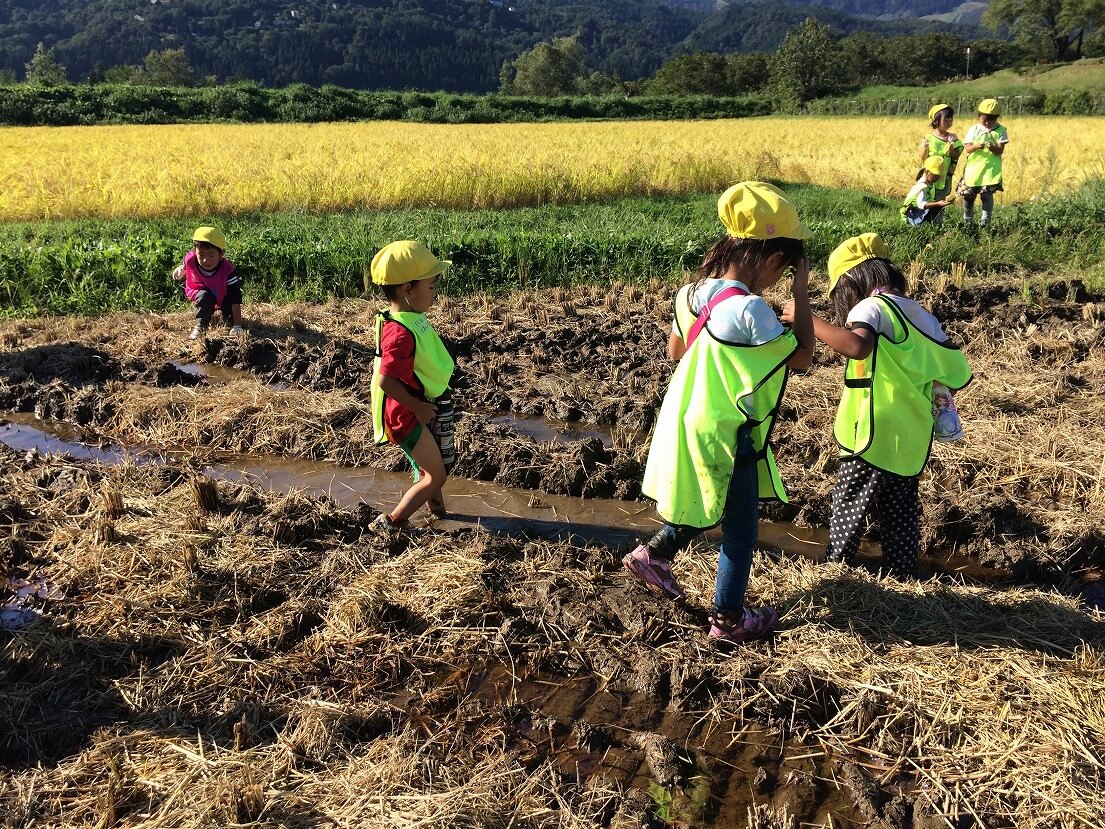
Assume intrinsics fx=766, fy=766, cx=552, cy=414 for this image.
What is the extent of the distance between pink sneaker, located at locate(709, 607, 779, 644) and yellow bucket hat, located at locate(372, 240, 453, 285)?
2084 millimetres

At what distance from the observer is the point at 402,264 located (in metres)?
3.68

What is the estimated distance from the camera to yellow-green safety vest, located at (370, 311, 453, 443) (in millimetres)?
3760

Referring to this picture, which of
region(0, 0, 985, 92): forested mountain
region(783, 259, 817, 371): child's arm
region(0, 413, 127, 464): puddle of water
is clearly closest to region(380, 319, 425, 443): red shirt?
region(783, 259, 817, 371): child's arm

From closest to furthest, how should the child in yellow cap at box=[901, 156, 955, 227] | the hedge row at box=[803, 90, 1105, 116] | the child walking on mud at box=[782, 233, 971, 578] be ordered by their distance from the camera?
the child walking on mud at box=[782, 233, 971, 578] < the child in yellow cap at box=[901, 156, 955, 227] < the hedge row at box=[803, 90, 1105, 116]

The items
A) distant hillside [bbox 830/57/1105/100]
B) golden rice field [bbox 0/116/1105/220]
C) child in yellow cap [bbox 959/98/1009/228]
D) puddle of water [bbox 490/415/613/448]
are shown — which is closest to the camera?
puddle of water [bbox 490/415/613/448]

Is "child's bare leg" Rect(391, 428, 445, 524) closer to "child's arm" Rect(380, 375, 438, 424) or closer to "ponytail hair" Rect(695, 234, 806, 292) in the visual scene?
"child's arm" Rect(380, 375, 438, 424)

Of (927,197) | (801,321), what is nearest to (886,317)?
(801,321)

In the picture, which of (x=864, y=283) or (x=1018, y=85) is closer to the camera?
(x=864, y=283)

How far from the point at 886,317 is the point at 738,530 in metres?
1.11

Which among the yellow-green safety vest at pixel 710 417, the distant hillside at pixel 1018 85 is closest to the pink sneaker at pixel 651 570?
the yellow-green safety vest at pixel 710 417

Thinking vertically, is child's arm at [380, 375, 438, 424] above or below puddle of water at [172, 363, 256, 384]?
above

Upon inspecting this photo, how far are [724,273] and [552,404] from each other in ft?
10.9

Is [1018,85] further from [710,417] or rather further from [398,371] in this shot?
[710,417]

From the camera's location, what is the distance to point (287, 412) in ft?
18.7
